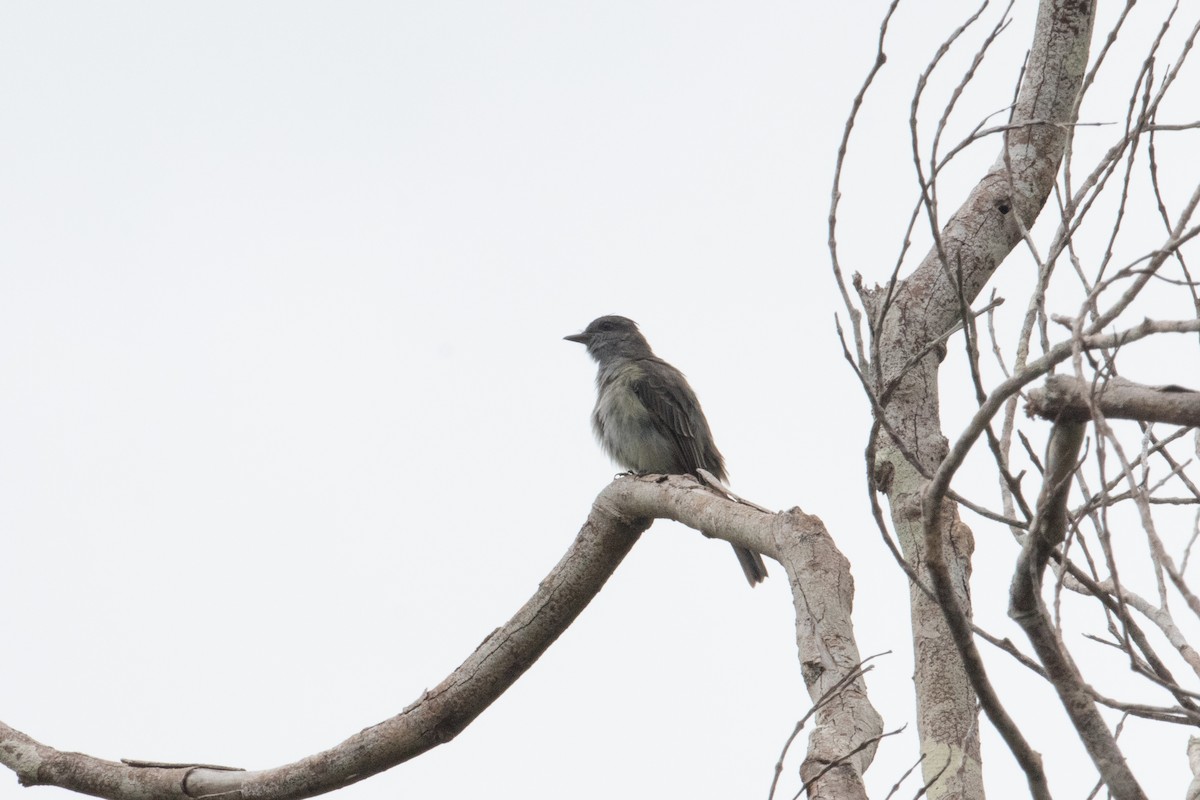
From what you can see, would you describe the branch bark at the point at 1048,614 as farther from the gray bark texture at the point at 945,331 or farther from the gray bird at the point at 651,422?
the gray bird at the point at 651,422

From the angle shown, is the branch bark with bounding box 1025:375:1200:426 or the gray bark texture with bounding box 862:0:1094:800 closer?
the branch bark with bounding box 1025:375:1200:426

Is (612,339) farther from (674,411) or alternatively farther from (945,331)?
(945,331)

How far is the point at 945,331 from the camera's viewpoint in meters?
4.88

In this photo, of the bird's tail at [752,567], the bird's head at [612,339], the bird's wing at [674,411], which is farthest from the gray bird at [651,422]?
the bird's tail at [752,567]

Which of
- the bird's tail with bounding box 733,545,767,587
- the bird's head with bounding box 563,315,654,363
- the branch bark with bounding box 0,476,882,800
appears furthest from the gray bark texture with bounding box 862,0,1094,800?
the bird's head with bounding box 563,315,654,363

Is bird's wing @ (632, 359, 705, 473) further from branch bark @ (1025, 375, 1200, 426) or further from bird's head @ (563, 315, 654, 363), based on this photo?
branch bark @ (1025, 375, 1200, 426)

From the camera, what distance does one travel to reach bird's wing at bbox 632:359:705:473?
29.9ft

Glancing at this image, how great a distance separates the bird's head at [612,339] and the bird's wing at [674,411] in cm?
70

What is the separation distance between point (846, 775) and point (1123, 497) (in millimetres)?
1048

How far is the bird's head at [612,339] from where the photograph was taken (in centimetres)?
1013

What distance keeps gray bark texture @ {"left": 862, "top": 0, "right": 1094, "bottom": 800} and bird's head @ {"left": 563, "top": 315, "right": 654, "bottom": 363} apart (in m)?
4.94

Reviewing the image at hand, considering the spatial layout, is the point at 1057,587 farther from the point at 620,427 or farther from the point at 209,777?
the point at 620,427

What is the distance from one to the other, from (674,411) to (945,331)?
4.35 meters

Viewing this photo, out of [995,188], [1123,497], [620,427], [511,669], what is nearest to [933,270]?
[995,188]
